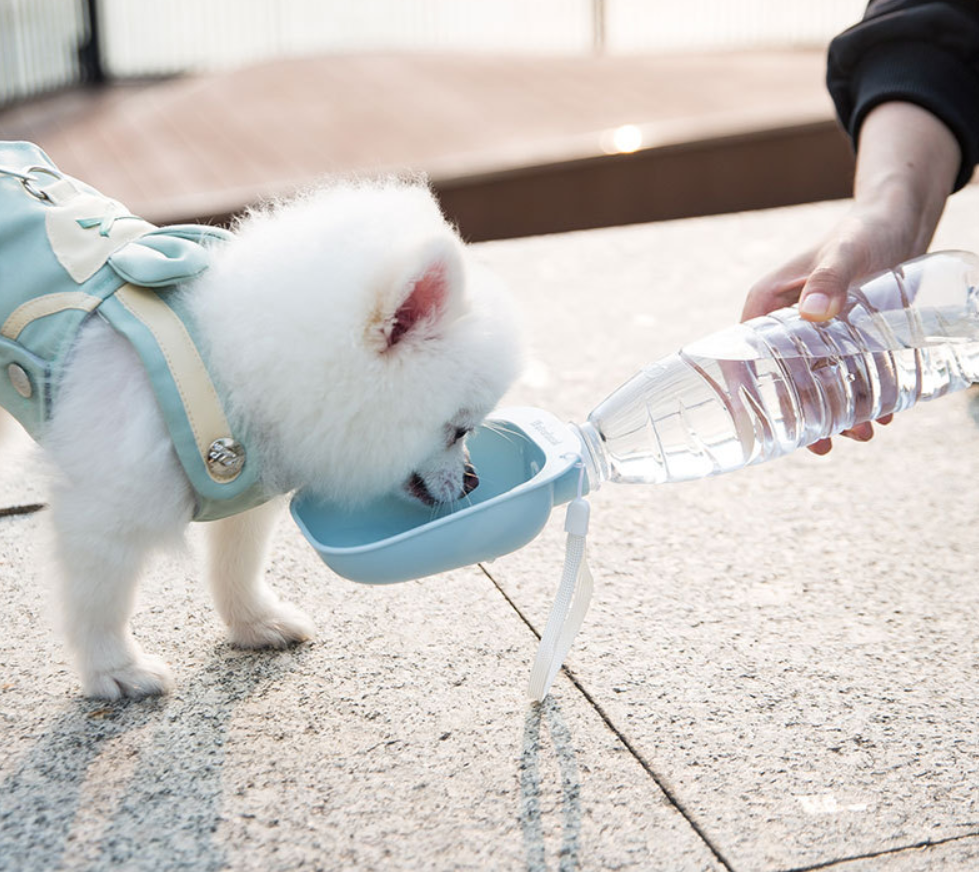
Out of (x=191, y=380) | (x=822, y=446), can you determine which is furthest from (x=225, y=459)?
(x=822, y=446)

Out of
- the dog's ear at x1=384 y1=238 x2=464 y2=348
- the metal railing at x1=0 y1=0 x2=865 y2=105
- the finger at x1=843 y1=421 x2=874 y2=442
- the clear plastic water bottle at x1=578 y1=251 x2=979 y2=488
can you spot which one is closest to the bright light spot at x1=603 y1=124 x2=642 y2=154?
the metal railing at x1=0 y1=0 x2=865 y2=105

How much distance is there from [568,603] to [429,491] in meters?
0.31

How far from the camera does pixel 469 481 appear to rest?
200 cm

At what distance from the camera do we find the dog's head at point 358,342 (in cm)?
177

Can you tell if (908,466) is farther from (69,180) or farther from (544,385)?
(69,180)

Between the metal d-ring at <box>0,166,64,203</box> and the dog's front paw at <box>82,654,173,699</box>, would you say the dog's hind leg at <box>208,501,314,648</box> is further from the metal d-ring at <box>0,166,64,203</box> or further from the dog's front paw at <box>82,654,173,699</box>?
the metal d-ring at <box>0,166,64,203</box>

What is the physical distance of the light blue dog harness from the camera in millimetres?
1792

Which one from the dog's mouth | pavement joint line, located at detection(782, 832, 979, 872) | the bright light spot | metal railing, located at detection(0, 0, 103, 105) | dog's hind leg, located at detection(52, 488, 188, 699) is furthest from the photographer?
metal railing, located at detection(0, 0, 103, 105)

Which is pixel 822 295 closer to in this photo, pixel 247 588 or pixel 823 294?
pixel 823 294

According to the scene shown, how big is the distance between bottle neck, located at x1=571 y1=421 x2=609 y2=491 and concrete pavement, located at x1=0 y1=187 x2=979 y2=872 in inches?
11.5

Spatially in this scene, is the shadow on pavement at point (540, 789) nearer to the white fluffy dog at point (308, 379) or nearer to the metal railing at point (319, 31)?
the white fluffy dog at point (308, 379)

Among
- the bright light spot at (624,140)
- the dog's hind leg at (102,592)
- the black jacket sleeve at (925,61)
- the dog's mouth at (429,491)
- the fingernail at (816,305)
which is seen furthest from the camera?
the bright light spot at (624,140)

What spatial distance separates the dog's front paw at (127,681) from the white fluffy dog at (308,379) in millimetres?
73

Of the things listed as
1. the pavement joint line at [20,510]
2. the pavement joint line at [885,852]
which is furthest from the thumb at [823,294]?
the pavement joint line at [20,510]
